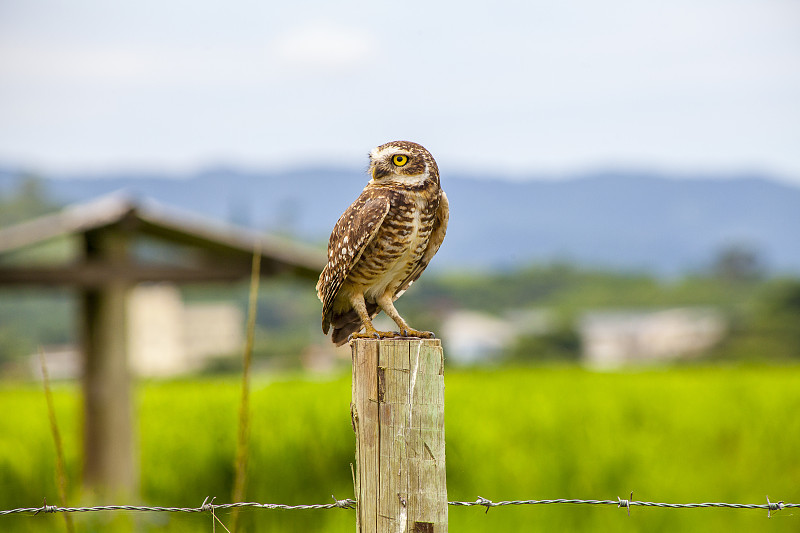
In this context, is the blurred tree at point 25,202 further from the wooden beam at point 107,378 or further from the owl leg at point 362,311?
the owl leg at point 362,311

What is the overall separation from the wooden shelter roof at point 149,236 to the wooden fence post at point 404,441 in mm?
3207

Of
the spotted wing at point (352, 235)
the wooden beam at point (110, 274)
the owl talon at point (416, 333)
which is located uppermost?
the wooden beam at point (110, 274)

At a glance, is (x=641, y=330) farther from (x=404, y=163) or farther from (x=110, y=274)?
(x=404, y=163)

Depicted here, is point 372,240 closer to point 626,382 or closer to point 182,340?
point 626,382

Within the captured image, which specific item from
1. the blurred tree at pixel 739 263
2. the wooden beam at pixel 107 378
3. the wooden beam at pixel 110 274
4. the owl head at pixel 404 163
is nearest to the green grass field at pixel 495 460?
the wooden beam at pixel 107 378

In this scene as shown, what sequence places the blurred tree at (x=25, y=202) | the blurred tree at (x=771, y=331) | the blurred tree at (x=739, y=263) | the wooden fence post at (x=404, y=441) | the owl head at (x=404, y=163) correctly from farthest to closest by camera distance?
the blurred tree at (x=25, y=202) → the blurred tree at (x=739, y=263) → the blurred tree at (x=771, y=331) → the owl head at (x=404, y=163) → the wooden fence post at (x=404, y=441)

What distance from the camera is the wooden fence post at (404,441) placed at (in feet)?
7.11

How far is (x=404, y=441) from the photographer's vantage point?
7.09ft

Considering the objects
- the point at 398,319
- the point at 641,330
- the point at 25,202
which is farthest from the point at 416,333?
the point at 25,202

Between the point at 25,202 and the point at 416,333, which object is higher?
the point at 25,202

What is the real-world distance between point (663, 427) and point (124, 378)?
4206 millimetres

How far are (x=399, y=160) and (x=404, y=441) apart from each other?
4.07 feet

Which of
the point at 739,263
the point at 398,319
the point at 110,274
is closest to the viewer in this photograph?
the point at 398,319

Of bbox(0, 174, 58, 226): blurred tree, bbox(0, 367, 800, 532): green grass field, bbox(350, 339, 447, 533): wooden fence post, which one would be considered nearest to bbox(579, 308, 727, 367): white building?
bbox(0, 174, 58, 226): blurred tree
